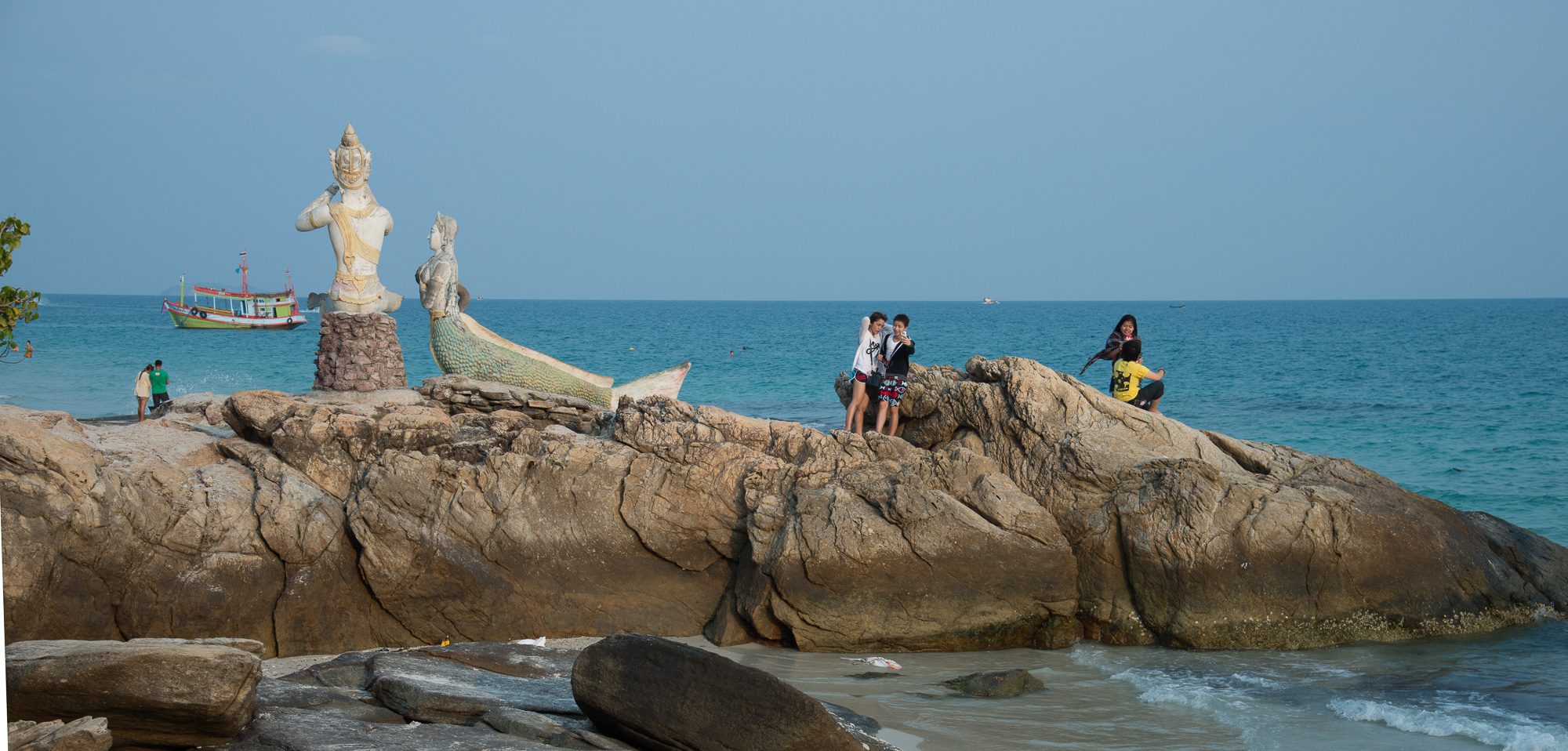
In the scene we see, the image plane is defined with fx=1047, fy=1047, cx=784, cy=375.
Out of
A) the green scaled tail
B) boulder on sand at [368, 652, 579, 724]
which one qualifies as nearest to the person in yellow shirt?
the green scaled tail

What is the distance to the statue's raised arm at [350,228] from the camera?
1170cm

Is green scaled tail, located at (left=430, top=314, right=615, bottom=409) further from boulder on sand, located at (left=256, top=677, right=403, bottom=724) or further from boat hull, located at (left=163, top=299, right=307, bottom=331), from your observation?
boat hull, located at (left=163, top=299, right=307, bottom=331)

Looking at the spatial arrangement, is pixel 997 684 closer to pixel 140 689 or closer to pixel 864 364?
pixel 864 364

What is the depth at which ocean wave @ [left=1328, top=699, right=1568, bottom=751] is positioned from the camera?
260 inches

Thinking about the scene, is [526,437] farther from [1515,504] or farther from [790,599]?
[1515,504]

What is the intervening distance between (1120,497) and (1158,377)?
240 centimetres

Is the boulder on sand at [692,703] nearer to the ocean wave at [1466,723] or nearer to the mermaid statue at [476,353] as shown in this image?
the ocean wave at [1466,723]

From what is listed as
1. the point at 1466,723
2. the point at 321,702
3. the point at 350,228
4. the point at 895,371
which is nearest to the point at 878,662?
the point at 895,371

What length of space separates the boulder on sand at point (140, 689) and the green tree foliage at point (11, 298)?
207 cm

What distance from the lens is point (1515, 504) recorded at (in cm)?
1520

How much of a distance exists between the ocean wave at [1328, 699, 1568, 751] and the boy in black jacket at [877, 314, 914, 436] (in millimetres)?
Result: 4590

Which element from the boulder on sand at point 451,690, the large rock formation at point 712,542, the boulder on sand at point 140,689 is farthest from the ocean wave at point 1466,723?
the boulder on sand at point 140,689

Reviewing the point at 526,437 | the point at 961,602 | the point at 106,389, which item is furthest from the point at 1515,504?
the point at 106,389

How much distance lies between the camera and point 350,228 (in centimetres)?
1177
